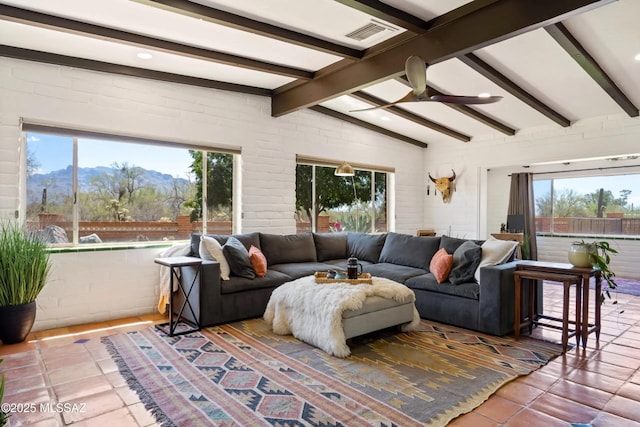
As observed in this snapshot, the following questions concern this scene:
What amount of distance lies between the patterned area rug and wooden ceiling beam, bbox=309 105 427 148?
3.54 metres

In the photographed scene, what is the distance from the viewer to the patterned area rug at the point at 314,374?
7.18ft

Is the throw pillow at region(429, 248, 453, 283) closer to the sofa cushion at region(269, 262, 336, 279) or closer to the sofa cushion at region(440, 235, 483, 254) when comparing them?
the sofa cushion at region(440, 235, 483, 254)

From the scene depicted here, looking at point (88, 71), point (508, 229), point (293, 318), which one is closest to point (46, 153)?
point (88, 71)

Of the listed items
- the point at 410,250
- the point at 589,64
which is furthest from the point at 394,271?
the point at 589,64

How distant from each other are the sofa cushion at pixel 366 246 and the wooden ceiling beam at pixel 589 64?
2.89 m

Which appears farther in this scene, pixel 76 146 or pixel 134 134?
pixel 134 134

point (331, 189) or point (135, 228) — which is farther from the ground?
point (331, 189)

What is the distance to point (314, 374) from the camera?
2.70m

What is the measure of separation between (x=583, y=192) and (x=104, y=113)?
8.26 meters

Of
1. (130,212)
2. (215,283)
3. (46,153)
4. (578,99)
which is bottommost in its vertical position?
(215,283)

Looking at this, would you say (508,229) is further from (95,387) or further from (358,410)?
(95,387)

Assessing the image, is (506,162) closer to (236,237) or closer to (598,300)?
(598,300)

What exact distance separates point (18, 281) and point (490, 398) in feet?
12.0

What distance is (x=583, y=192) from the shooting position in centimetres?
762
